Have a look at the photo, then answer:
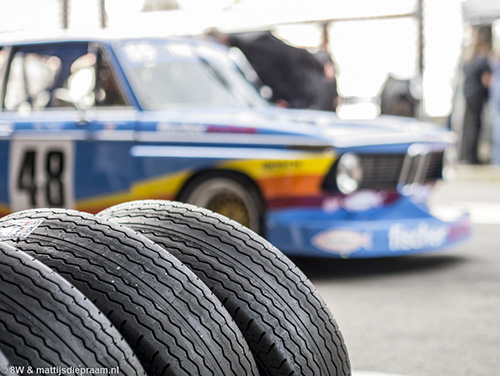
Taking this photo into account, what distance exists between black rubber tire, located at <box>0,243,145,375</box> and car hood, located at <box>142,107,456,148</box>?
12.2ft

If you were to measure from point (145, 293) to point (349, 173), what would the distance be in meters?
3.66

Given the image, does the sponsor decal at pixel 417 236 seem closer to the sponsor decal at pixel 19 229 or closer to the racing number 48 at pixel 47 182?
the racing number 48 at pixel 47 182

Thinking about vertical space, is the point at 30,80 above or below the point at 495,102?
above

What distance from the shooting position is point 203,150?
5633 mm

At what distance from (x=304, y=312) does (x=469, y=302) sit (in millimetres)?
2785

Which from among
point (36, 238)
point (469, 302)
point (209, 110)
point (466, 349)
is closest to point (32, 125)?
point (209, 110)

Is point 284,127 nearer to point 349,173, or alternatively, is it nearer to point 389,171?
point 349,173

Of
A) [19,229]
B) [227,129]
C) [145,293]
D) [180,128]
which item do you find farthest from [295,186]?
[145,293]

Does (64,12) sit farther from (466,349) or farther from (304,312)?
(304,312)

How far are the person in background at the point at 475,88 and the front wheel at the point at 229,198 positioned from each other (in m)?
8.66

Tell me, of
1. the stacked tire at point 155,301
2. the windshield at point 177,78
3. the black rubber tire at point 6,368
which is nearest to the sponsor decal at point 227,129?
the windshield at point 177,78

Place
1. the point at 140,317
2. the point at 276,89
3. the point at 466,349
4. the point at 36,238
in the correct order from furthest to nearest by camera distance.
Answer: the point at 276,89 < the point at 466,349 < the point at 36,238 < the point at 140,317

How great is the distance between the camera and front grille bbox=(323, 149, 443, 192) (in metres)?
5.55

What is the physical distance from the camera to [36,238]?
2086 mm
